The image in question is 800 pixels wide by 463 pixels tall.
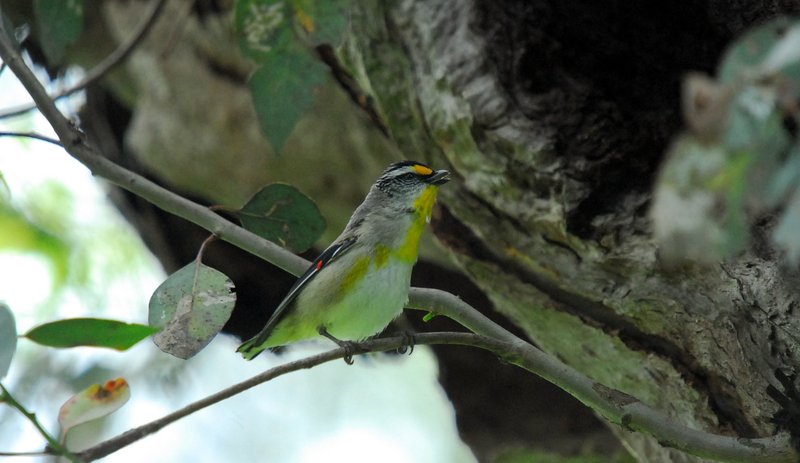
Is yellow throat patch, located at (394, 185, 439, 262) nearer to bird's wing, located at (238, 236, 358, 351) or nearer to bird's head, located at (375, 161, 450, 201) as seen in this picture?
bird's head, located at (375, 161, 450, 201)

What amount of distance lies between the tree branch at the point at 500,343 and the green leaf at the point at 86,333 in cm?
27

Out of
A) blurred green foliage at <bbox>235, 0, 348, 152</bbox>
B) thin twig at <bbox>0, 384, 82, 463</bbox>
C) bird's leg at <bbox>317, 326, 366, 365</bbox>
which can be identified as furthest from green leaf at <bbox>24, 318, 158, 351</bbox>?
blurred green foliage at <bbox>235, 0, 348, 152</bbox>

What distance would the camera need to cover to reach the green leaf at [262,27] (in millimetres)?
2100

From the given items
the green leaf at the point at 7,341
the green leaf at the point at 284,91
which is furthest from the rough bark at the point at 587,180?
the green leaf at the point at 7,341

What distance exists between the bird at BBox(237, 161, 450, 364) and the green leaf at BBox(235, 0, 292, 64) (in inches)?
17.8

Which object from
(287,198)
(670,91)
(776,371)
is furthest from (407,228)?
(776,371)

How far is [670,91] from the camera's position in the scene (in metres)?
2.01

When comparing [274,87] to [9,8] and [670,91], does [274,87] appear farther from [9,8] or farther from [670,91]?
[9,8]

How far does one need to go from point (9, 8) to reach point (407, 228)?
88.8 inches

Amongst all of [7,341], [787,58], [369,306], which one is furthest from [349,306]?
[787,58]

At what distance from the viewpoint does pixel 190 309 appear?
1.57 m

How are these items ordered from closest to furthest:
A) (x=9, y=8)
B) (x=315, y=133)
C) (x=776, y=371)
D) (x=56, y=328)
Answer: (x=56, y=328) → (x=776, y=371) → (x=315, y=133) → (x=9, y=8)

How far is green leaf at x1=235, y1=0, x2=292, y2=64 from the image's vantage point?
2100 mm

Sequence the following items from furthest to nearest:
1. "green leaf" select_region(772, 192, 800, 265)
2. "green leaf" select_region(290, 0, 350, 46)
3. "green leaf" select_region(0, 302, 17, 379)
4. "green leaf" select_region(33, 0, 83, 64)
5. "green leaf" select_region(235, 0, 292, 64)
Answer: "green leaf" select_region(33, 0, 83, 64)
"green leaf" select_region(235, 0, 292, 64)
"green leaf" select_region(290, 0, 350, 46)
"green leaf" select_region(0, 302, 17, 379)
"green leaf" select_region(772, 192, 800, 265)
